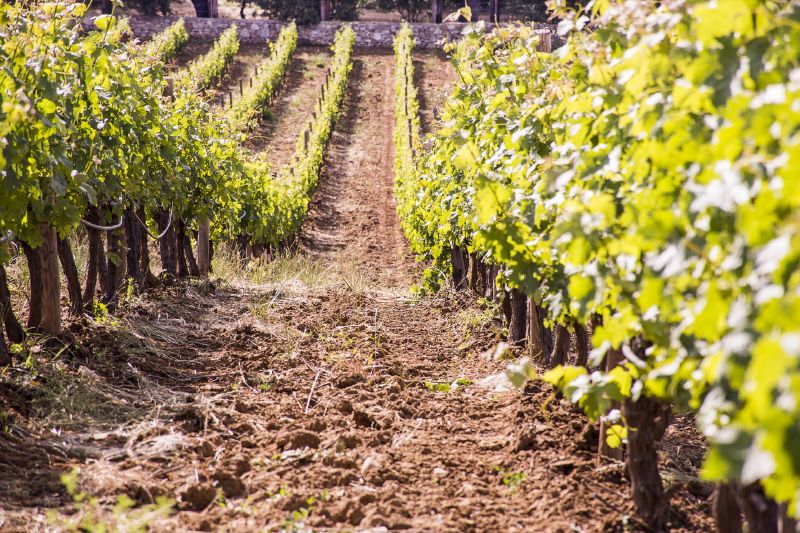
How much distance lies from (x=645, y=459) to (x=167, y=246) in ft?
21.4

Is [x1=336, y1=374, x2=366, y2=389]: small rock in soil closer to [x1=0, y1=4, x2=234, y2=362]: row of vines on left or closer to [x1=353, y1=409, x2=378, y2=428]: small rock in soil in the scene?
[x1=353, y1=409, x2=378, y2=428]: small rock in soil

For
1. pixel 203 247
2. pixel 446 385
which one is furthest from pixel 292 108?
pixel 446 385

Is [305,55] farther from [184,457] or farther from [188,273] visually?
[184,457]

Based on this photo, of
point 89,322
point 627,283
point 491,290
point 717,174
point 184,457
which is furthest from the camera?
point 491,290

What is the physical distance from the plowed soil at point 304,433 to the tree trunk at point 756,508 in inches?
32.9

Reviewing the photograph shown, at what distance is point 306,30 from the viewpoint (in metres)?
39.3

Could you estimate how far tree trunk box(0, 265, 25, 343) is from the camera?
471cm

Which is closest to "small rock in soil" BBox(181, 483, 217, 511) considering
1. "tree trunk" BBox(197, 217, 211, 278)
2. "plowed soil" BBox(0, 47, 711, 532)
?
"plowed soil" BBox(0, 47, 711, 532)

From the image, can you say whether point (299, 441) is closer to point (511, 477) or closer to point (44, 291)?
point (511, 477)

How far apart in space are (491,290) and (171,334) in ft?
9.87

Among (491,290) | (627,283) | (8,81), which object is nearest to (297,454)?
(627,283)

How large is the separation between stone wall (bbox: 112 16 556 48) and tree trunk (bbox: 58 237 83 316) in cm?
3340

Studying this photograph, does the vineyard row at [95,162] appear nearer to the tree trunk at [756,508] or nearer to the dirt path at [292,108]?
the tree trunk at [756,508]

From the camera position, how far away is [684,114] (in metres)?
2.32
